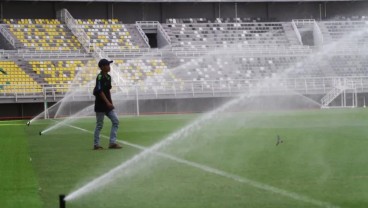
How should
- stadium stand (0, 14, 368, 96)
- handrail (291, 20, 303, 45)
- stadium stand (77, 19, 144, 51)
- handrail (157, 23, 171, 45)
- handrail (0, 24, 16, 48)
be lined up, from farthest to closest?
handrail (291, 20, 303, 45)
handrail (157, 23, 171, 45)
stadium stand (77, 19, 144, 51)
handrail (0, 24, 16, 48)
stadium stand (0, 14, 368, 96)

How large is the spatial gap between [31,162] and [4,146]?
540 centimetres

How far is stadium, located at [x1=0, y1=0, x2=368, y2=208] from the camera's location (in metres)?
11.7

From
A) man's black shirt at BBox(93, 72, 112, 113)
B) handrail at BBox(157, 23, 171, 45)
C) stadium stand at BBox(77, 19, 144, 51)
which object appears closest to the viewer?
man's black shirt at BBox(93, 72, 112, 113)

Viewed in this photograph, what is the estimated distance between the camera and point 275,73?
5684 cm

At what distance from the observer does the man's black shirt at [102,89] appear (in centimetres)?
1548

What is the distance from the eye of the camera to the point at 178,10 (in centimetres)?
6212

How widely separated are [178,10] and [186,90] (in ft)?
47.9

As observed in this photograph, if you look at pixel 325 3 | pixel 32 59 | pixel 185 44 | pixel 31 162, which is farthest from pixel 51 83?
pixel 31 162

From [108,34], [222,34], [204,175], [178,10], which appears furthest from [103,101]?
[178,10]

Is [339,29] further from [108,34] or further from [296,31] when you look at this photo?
[108,34]

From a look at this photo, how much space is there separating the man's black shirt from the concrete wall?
4197 cm

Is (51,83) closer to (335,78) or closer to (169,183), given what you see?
(335,78)

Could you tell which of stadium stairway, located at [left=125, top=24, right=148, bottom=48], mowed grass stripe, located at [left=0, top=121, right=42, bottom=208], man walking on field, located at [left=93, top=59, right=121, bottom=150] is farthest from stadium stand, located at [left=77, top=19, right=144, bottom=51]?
mowed grass stripe, located at [left=0, top=121, right=42, bottom=208]

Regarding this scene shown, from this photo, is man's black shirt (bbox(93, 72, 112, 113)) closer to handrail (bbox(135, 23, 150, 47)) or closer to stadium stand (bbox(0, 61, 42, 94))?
stadium stand (bbox(0, 61, 42, 94))
